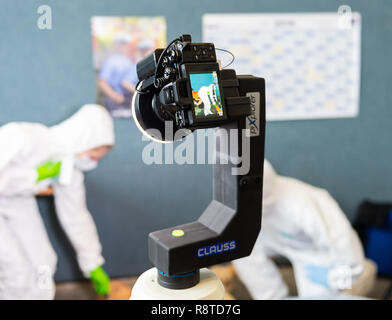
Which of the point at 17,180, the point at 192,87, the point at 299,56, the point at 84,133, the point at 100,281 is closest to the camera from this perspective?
the point at 192,87

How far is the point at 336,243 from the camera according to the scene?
172 cm

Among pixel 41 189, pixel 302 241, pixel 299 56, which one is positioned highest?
pixel 299 56

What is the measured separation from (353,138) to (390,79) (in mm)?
362

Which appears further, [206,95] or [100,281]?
[100,281]

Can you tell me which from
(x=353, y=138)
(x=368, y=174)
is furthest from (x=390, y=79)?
(x=368, y=174)

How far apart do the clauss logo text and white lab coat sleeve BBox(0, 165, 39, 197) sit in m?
1.21

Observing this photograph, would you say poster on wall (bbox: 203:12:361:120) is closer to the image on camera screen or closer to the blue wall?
the blue wall

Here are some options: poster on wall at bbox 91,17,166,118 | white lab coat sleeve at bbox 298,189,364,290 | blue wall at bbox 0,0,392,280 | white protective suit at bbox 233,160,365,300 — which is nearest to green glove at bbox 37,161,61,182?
blue wall at bbox 0,0,392,280

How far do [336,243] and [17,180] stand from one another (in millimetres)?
1290

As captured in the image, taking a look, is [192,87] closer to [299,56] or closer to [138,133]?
[138,133]

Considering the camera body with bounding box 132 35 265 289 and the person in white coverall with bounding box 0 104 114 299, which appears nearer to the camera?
the camera body with bounding box 132 35 265 289

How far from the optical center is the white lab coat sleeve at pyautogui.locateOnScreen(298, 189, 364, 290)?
1716mm

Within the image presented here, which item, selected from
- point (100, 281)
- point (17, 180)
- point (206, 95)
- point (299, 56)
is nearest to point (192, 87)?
point (206, 95)

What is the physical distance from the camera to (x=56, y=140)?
178 cm
